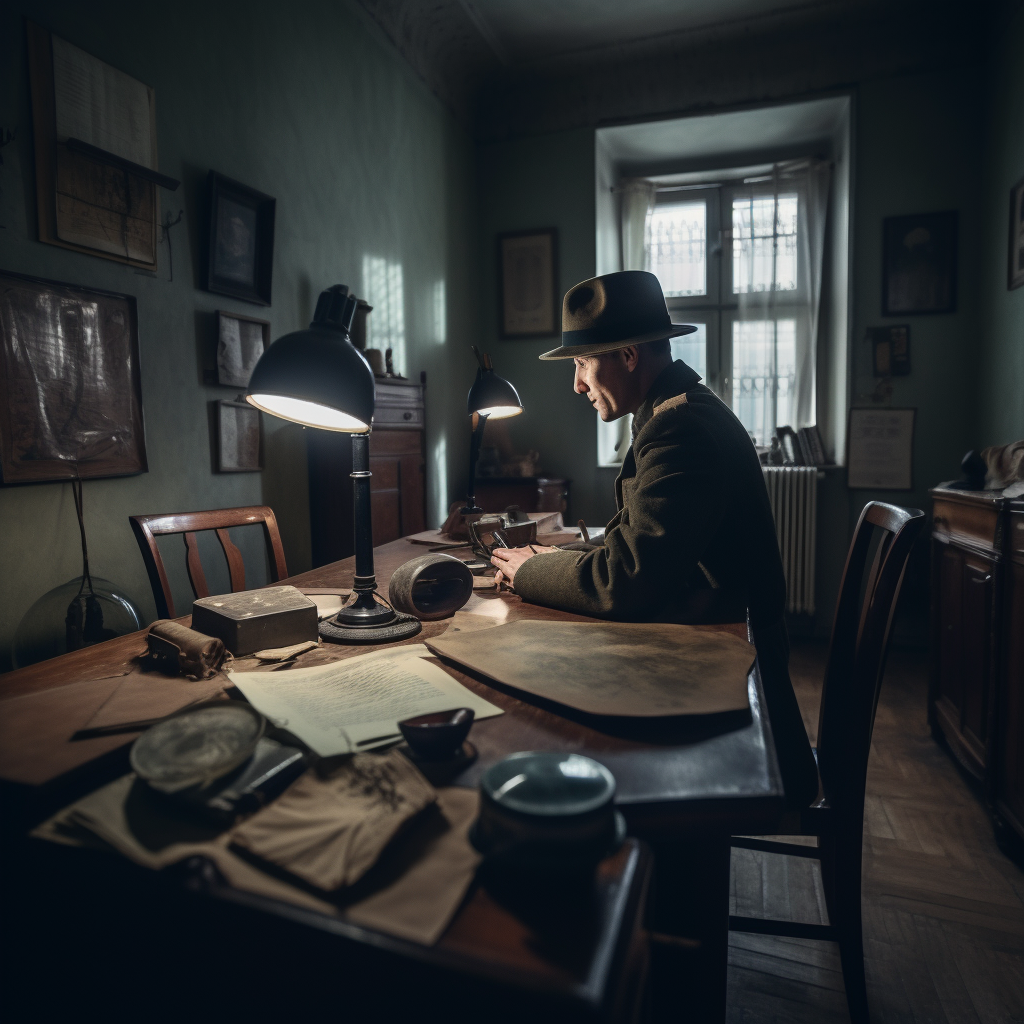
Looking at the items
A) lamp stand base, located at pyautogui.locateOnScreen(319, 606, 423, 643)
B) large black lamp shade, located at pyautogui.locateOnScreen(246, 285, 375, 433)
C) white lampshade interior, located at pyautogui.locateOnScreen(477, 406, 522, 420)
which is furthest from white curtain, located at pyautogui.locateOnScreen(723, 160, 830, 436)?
large black lamp shade, located at pyautogui.locateOnScreen(246, 285, 375, 433)

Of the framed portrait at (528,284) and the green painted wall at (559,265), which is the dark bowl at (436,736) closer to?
the green painted wall at (559,265)

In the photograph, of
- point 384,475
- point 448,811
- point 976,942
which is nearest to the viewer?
point 448,811

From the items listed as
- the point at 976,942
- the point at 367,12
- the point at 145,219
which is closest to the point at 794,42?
the point at 367,12

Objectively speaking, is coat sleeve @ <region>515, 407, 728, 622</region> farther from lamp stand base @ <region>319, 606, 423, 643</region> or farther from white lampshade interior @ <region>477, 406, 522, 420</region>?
white lampshade interior @ <region>477, 406, 522, 420</region>

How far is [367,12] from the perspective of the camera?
3.61 meters

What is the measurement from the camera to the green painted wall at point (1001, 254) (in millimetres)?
3473

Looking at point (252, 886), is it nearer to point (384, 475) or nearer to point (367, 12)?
point (384, 475)

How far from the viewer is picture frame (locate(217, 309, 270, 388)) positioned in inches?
104

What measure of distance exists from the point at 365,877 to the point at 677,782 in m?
0.32

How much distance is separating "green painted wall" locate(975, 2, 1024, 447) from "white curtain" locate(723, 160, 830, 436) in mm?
1015

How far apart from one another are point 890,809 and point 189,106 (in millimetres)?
3542

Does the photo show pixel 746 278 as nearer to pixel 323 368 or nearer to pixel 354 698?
pixel 323 368

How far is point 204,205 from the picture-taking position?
254 cm

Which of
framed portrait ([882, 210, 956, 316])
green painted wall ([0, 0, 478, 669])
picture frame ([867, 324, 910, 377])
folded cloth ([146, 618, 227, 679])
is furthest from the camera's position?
picture frame ([867, 324, 910, 377])
